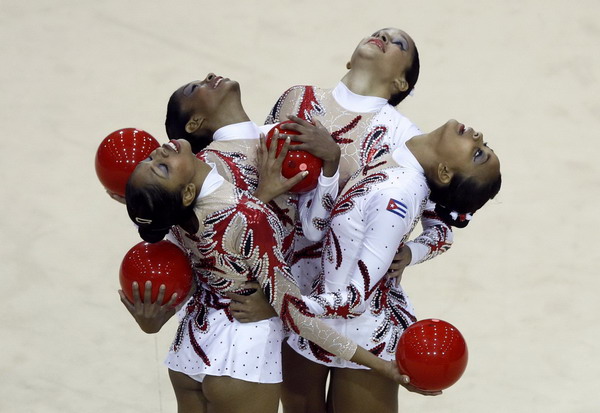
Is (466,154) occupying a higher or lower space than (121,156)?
higher

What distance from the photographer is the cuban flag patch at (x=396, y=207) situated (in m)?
3.37

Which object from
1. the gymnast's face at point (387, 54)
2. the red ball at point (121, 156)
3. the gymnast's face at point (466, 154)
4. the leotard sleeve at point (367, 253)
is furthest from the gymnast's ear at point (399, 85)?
the red ball at point (121, 156)

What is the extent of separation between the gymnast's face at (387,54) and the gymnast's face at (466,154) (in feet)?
1.26

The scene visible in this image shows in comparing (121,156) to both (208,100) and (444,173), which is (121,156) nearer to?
(208,100)

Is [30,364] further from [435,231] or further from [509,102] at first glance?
[509,102]

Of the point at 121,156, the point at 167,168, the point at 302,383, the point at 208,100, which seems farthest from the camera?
the point at 302,383

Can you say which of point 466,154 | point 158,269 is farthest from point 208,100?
point 466,154

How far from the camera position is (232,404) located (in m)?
3.41

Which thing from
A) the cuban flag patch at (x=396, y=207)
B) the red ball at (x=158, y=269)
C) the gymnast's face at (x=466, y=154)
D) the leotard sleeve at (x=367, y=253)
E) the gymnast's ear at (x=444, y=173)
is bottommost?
the red ball at (x=158, y=269)

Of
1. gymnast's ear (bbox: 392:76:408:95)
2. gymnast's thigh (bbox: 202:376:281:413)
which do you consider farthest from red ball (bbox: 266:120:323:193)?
gymnast's thigh (bbox: 202:376:281:413)

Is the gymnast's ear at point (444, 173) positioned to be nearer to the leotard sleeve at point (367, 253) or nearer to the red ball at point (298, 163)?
the leotard sleeve at point (367, 253)

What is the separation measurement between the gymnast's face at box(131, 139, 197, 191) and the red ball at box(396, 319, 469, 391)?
79cm

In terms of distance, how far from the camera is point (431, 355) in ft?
10.6

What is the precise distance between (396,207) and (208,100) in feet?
2.24
